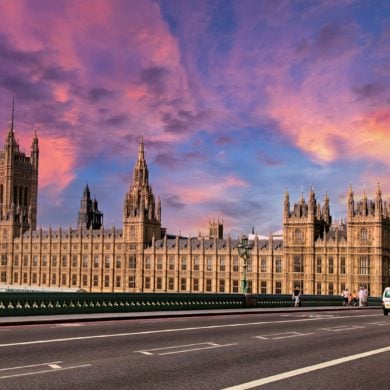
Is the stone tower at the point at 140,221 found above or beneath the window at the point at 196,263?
above

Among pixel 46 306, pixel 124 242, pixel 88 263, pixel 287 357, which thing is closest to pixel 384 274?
pixel 124 242

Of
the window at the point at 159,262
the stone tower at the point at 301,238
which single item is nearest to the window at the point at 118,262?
the window at the point at 159,262

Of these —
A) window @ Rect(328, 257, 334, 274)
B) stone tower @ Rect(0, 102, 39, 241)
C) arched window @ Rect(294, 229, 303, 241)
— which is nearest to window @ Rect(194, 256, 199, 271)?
arched window @ Rect(294, 229, 303, 241)

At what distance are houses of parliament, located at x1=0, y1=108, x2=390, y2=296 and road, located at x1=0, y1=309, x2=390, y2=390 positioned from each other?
5092 cm

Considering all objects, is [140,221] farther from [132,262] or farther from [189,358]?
[189,358]

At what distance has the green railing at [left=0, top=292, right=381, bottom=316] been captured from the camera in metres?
31.2

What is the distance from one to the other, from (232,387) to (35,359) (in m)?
5.72

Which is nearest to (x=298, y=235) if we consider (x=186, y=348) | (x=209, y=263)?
(x=209, y=263)

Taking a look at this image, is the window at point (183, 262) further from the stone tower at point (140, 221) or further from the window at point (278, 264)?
the window at point (278, 264)

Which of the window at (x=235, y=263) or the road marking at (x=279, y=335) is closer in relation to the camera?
the road marking at (x=279, y=335)

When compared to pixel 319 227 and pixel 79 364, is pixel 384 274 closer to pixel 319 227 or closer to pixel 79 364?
pixel 319 227

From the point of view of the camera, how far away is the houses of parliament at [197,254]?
315 feet

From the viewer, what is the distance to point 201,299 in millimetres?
42594

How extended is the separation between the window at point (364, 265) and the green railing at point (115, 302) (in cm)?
4651
